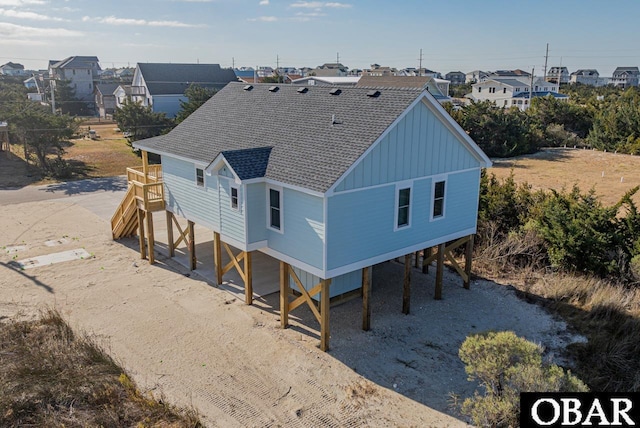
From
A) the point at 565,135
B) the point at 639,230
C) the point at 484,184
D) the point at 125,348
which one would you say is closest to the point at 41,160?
the point at 125,348

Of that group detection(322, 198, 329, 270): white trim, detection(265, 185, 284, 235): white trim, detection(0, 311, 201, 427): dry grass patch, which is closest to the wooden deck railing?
detection(265, 185, 284, 235): white trim

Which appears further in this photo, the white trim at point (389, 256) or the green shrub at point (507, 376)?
the white trim at point (389, 256)

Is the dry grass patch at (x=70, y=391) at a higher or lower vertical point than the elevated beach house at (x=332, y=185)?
lower

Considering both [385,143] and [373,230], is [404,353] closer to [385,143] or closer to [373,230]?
[373,230]

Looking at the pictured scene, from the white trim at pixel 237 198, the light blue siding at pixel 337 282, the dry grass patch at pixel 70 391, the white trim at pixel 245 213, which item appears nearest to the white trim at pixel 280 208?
the white trim at pixel 245 213

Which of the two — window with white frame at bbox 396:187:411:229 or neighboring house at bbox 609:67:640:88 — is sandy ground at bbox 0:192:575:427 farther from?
neighboring house at bbox 609:67:640:88

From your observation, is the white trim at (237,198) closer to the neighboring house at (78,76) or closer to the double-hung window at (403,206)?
the double-hung window at (403,206)

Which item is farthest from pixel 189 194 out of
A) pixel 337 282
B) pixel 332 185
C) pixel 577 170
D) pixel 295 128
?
pixel 577 170
